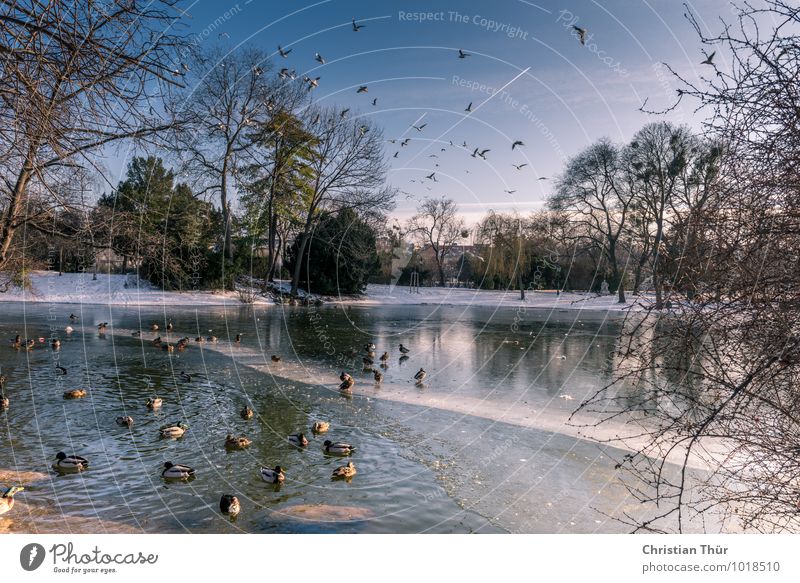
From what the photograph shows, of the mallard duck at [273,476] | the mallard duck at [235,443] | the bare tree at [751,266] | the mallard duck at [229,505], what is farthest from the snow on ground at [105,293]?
the bare tree at [751,266]

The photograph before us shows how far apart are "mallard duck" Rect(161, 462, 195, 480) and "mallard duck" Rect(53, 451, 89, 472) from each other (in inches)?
42.7

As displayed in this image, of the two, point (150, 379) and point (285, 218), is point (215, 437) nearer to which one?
point (150, 379)

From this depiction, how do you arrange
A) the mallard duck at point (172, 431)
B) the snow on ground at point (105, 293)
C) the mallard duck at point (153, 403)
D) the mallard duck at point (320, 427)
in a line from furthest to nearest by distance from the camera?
the snow on ground at point (105, 293)
the mallard duck at point (153, 403)
the mallard duck at point (320, 427)
the mallard duck at point (172, 431)

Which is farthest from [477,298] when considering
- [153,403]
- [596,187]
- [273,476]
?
[273,476]

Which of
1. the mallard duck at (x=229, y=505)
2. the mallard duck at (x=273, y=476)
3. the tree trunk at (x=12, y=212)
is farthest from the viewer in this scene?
the mallard duck at (x=273, y=476)

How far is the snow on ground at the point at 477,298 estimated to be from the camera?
42.7 meters

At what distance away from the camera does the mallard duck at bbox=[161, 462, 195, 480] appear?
722cm

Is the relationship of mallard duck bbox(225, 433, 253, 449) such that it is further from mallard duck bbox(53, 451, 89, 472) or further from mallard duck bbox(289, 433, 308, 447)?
mallard duck bbox(53, 451, 89, 472)

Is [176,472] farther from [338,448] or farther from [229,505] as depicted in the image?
[338,448]

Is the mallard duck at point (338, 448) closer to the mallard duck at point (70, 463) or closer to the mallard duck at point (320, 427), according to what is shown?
the mallard duck at point (320, 427)

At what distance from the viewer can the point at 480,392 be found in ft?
41.1

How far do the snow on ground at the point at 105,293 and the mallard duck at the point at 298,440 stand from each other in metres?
26.0
